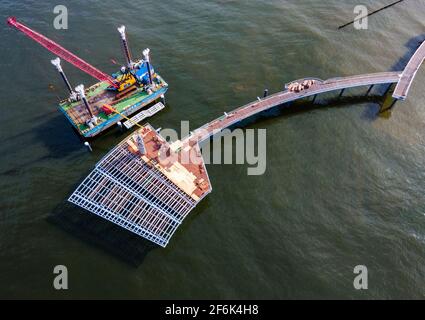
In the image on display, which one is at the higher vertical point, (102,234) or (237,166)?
(237,166)

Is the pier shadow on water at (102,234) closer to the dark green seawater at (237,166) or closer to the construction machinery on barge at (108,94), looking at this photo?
the dark green seawater at (237,166)

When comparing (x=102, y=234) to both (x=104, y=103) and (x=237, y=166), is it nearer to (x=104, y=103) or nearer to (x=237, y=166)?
(x=237, y=166)

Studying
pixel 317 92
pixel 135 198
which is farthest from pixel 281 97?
pixel 135 198

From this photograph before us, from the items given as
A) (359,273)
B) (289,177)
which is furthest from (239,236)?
(359,273)

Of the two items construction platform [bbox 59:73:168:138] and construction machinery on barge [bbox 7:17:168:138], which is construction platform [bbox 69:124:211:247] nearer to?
construction platform [bbox 59:73:168:138]

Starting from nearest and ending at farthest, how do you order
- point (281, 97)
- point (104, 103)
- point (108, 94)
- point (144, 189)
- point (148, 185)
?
point (144, 189), point (148, 185), point (104, 103), point (108, 94), point (281, 97)

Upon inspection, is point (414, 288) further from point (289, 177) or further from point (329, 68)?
point (329, 68)
